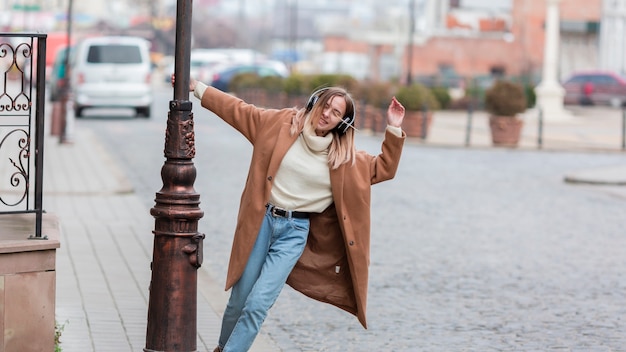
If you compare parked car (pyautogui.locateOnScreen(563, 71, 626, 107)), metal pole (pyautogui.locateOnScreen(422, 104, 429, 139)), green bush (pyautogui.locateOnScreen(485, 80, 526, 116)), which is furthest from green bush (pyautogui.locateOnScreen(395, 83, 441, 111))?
parked car (pyautogui.locateOnScreen(563, 71, 626, 107))

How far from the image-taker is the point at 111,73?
106 feet

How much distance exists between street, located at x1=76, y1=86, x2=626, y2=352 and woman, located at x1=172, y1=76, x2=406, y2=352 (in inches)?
63.9

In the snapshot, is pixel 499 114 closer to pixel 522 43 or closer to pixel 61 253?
pixel 61 253

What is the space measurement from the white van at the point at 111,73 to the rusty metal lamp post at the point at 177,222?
85.9 feet

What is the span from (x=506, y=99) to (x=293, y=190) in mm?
21882

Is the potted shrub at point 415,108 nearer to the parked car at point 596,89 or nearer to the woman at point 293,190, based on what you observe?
the woman at point 293,190

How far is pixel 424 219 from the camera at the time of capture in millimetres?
14656

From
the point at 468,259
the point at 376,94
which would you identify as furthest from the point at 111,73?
the point at 468,259

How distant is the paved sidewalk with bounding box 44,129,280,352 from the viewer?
25.8 feet

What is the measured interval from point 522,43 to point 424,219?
185 ft

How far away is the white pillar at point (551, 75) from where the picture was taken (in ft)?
130

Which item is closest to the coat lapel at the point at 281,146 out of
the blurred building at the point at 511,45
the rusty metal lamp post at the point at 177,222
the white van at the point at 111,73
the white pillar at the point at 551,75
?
the rusty metal lamp post at the point at 177,222

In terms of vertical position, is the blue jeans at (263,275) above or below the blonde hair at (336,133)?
below

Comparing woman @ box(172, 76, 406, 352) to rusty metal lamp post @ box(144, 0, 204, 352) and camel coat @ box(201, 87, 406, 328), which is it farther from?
rusty metal lamp post @ box(144, 0, 204, 352)
